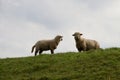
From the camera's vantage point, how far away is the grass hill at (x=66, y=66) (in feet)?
88.6

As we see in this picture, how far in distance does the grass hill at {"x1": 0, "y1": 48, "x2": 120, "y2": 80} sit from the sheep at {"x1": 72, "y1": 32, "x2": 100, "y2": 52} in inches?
155

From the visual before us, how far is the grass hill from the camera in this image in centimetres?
2700

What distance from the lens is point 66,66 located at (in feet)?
96.8

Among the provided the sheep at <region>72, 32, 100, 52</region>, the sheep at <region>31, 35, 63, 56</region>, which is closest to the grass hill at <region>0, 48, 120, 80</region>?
the sheep at <region>72, 32, 100, 52</region>

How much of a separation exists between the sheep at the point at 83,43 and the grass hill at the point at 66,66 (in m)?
3.94

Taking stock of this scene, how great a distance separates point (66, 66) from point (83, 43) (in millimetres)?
7756

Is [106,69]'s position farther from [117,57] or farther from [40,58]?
[40,58]

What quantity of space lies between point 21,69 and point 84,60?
13.3ft

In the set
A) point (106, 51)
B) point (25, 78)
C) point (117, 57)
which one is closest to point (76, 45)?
point (106, 51)

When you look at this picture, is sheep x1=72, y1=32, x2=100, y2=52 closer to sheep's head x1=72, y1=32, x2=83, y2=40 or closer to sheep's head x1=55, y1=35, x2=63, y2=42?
sheep's head x1=72, y1=32, x2=83, y2=40

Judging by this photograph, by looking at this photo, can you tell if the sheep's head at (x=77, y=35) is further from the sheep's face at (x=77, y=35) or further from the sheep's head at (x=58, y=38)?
the sheep's head at (x=58, y=38)

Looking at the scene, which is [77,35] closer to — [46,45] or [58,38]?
[58,38]

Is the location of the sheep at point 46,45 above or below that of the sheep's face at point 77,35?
below

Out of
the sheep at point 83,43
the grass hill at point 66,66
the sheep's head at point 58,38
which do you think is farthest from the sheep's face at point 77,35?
the grass hill at point 66,66
